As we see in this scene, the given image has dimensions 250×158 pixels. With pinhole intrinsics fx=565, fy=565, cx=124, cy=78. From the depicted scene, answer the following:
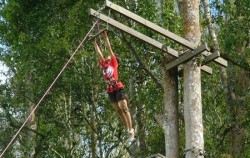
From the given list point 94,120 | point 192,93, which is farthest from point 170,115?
point 94,120

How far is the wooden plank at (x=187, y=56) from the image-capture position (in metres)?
6.57

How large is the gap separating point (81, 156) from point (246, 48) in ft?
23.0

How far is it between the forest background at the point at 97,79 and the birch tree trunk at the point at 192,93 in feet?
3.75

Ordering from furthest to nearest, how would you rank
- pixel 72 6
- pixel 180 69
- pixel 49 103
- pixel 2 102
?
1. pixel 49 103
2. pixel 2 102
3. pixel 72 6
4. pixel 180 69

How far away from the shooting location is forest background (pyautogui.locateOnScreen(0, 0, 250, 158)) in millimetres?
9523

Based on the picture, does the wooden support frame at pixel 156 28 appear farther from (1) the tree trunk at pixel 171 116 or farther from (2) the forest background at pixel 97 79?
(2) the forest background at pixel 97 79

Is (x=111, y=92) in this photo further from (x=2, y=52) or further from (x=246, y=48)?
(x=2, y=52)

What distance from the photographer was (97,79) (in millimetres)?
11891

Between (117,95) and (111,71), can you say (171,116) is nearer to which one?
(117,95)

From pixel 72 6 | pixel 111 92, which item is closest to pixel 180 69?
pixel 111 92

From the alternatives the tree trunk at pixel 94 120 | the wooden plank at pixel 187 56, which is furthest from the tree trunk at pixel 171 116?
the tree trunk at pixel 94 120

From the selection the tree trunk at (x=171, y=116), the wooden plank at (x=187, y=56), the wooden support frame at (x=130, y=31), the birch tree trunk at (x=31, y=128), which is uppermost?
the birch tree trunk at (x=31, y=128)

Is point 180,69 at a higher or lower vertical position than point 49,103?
lower

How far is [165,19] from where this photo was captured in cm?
884
